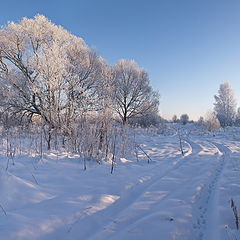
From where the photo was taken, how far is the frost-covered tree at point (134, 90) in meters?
22.3

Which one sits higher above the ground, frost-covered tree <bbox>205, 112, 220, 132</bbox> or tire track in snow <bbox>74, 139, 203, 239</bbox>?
frost-covered tree <bbox>205, 112, 220, 132</bbox>

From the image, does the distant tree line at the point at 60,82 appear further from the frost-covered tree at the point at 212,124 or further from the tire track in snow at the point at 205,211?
the frost-covered tree at the point at 212,124

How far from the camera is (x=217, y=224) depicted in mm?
2139

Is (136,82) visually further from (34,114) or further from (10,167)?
(10,167)

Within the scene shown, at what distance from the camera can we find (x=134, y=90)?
22.8 meters

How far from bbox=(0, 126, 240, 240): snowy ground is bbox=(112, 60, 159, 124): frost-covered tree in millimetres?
18454

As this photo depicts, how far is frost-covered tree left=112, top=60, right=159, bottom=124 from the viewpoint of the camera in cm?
2230

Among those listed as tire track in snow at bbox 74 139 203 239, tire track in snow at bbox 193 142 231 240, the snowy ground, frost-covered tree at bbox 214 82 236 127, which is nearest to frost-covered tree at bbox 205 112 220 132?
frost-covered tree at bbox 214 82 236 127

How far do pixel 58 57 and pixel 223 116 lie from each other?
39139mm

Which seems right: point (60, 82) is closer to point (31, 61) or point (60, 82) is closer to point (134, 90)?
point (31, 61)

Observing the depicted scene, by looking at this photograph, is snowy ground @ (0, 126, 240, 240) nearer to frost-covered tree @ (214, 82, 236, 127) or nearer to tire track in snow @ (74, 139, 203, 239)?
tire track in snow @ (74, 139, 203, 239)

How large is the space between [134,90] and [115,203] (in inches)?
818

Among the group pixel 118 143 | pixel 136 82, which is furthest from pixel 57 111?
pixel 136 82

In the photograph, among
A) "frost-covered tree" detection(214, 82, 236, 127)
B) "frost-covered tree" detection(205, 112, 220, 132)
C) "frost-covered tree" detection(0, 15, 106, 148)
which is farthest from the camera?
"frost-covered tree" detection(214, 82, 236, 127)
